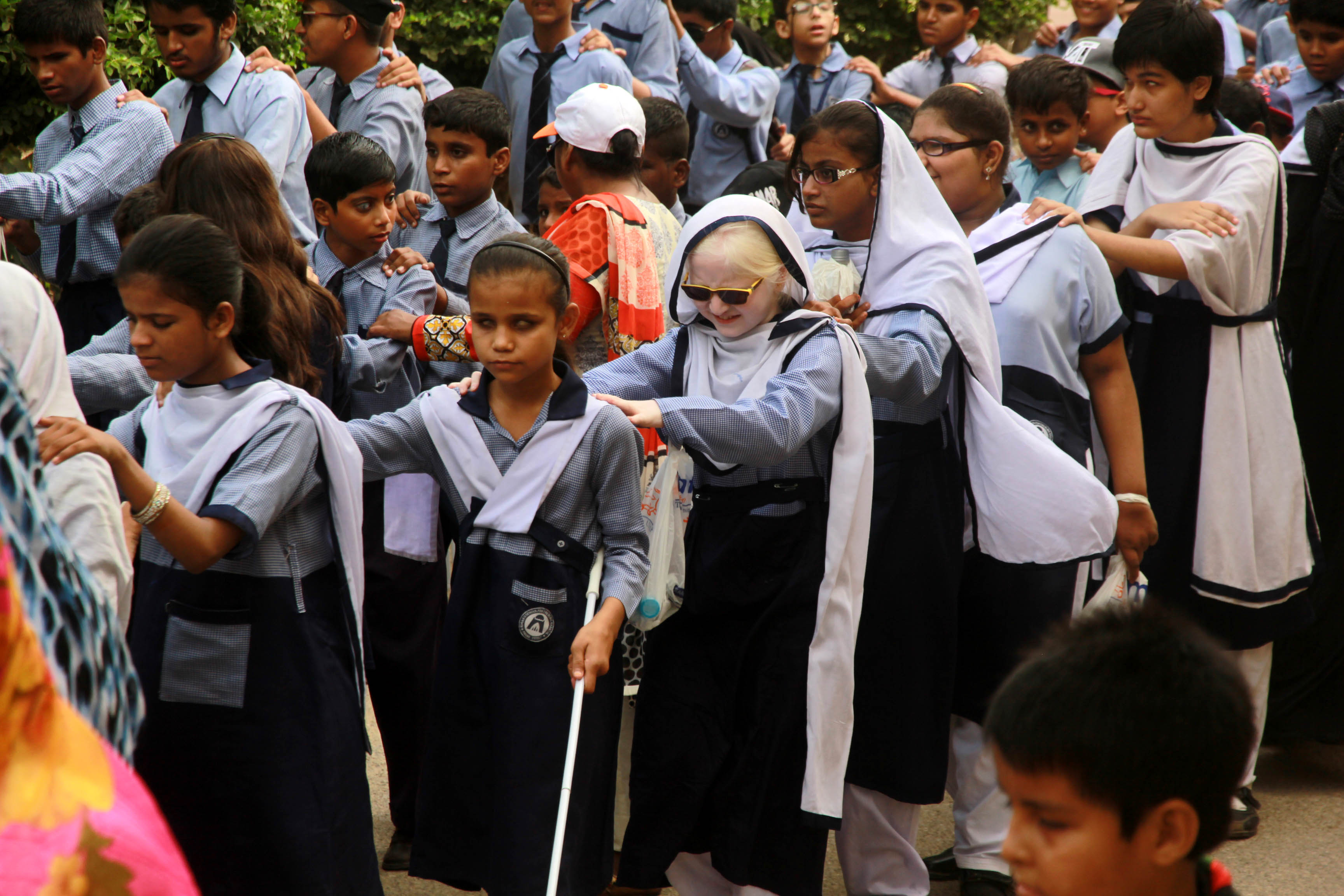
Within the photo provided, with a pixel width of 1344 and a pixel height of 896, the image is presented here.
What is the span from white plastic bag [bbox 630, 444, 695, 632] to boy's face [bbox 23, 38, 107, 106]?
2573 mm

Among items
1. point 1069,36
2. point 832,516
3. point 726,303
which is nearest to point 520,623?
point 832,516

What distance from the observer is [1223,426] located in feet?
13.5

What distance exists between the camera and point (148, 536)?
9.08ft

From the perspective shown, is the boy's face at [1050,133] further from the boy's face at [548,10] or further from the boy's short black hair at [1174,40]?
the boy's face at [548,10]

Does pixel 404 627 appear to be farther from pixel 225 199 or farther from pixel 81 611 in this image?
pixel 81 611

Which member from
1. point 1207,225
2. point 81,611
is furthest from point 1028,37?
point 81,611

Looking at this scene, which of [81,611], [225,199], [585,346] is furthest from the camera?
[585,346]

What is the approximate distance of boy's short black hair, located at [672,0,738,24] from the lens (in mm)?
7684

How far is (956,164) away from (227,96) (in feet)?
8.56

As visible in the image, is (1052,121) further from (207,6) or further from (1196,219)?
(207,6)

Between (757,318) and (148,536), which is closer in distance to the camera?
(148,536)

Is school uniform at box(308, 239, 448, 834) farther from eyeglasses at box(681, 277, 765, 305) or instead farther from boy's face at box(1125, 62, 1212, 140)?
boy's face at box(1125, 62, 1212, 140)

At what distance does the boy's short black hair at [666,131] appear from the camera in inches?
215

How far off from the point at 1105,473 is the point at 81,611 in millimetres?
3170
